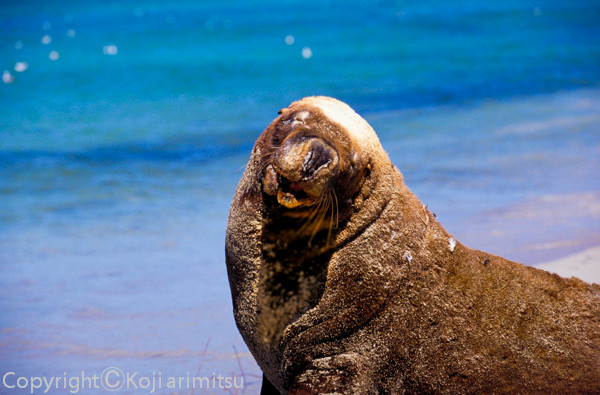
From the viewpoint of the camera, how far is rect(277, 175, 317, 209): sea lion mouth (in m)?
2.47

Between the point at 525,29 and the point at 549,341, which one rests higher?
the point at 549,341

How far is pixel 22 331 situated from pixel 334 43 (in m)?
17.6

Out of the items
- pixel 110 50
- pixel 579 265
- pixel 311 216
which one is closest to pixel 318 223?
pixel 311 216

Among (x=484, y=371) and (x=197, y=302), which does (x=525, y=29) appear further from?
(x=484, y=371)

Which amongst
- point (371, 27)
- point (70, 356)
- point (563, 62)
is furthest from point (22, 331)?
point (371, 27)

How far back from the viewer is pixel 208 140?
12.1 meters

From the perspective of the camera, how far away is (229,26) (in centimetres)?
2486

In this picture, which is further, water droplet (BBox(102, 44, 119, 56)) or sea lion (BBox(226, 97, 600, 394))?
water droplet (BBox(102, 44, 119, 56))

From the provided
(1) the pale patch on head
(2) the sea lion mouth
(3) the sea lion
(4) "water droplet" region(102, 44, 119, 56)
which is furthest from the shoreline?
(4) "water droplet" region(102, 44, 119, 56)

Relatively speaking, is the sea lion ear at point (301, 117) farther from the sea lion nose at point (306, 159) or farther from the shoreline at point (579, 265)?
the shoreline at point (579, 265)

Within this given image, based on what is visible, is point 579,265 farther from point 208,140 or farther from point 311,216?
point 208,140

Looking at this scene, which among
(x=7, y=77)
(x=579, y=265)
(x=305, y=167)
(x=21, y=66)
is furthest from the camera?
(x=21, y=66)

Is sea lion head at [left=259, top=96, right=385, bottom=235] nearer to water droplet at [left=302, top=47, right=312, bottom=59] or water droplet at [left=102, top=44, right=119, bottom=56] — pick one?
water droplet at [left=302, top=47, right=312, bottom=59]

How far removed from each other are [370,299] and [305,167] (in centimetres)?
56
